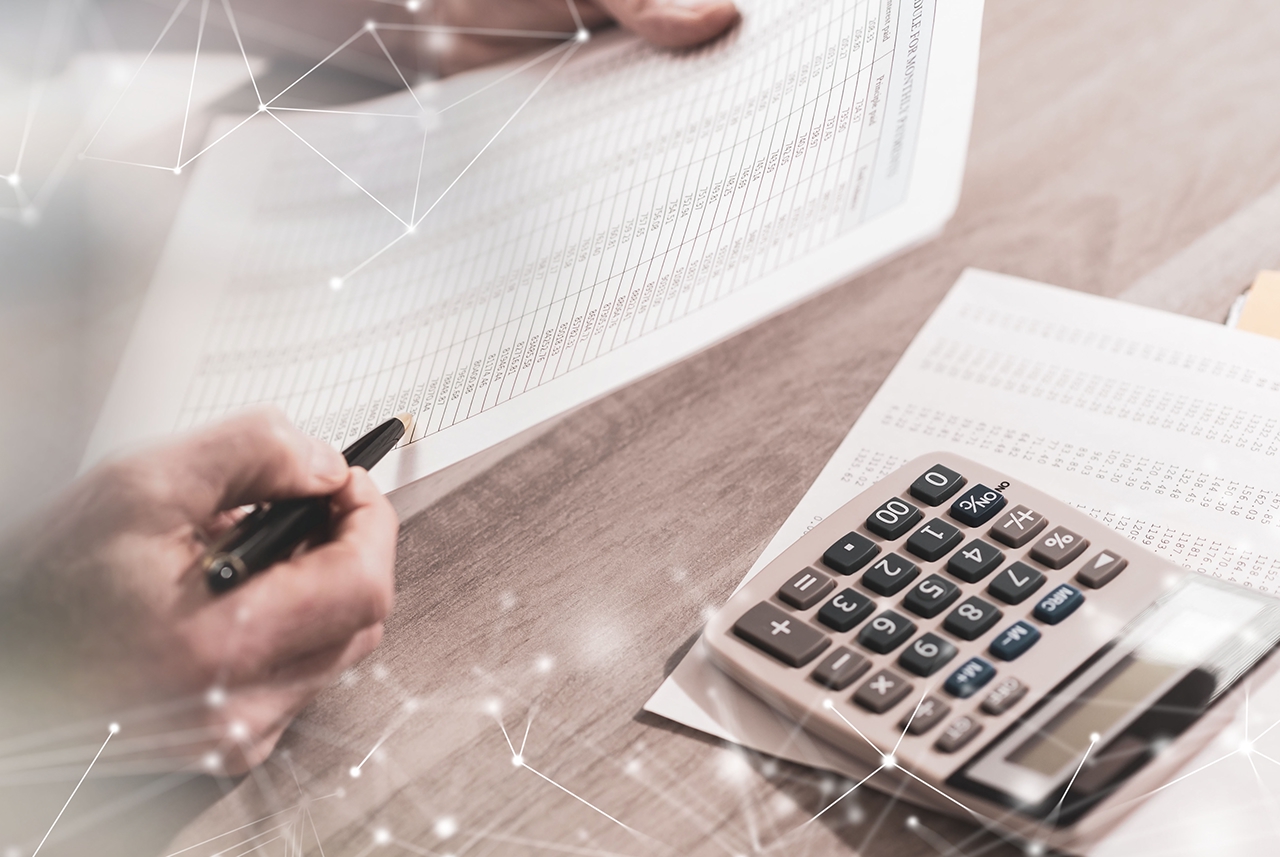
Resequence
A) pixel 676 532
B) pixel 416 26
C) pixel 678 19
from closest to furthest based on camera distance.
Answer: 1. pixel 676 532
2. pixel 678 19
3. pixel 416 26

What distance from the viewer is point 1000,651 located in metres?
0.34

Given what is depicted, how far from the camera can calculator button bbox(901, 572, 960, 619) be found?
359 millimetres

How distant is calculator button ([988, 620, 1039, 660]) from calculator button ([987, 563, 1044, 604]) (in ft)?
0.05

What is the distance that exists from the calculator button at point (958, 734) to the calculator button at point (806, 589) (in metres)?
0.07

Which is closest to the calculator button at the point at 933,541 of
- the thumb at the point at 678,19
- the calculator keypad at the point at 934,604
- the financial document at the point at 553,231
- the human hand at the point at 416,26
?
the calculator keypad at the point at 934,604

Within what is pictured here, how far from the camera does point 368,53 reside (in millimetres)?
787

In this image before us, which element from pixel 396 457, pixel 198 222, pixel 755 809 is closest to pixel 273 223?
pixel 198 222

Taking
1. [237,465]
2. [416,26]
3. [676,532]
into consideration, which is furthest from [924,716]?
[416,26]

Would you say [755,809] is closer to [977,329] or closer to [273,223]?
[977,329]

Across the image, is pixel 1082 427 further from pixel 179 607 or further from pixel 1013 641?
pixel 179 607

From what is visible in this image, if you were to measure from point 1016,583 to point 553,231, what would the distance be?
29cm

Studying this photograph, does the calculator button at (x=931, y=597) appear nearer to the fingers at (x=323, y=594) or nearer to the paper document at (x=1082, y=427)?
the paper document at (x=1082, y=427)

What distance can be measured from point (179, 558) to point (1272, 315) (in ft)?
1.71

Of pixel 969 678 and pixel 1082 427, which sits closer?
pixel 969 678
